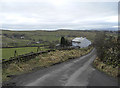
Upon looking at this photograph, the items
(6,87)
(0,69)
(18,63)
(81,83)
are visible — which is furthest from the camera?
(18,63)

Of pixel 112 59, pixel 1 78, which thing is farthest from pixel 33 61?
pixel 112 59

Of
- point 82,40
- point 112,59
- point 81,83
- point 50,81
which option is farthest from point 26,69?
point 82,40

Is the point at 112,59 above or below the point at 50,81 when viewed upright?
above

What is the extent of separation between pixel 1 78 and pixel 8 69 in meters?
2.55

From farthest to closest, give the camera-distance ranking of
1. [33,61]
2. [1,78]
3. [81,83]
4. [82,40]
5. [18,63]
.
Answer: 1. [82,40]
2. [33,61]
3. [18,63]
4. [1,78]
5. [81,83]

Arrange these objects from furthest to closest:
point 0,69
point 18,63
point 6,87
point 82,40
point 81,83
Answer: point 82,40 → point 18,63 → point 0,69 → point 81,83 → point 6,87

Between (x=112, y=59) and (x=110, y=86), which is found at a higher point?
(x=112, y=59)

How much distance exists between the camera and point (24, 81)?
11164mm

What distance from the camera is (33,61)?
1834 centimetres

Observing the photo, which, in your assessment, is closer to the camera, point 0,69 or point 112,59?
point 0,69

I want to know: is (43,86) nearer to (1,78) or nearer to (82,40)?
(1,78)

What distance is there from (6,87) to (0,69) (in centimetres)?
489

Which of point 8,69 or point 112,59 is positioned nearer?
point 8,69

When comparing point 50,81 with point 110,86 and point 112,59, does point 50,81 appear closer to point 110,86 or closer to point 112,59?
point 110,86
